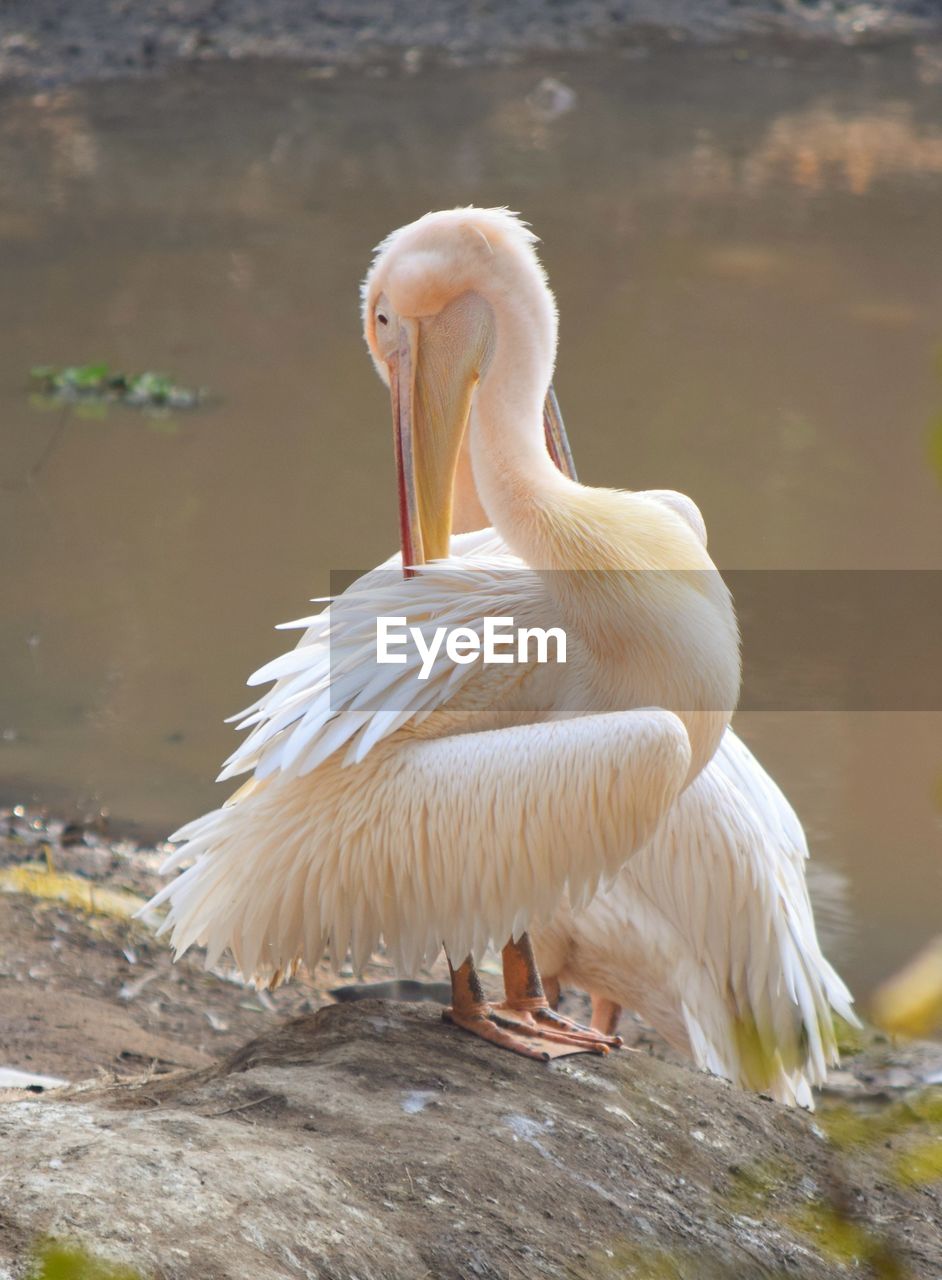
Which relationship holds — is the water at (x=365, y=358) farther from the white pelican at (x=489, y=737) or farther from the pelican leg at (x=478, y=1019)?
the white pelican at (x=489, y=737)

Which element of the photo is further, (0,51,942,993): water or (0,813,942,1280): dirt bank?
(0,51,942,993): water

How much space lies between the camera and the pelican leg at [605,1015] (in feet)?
12.1

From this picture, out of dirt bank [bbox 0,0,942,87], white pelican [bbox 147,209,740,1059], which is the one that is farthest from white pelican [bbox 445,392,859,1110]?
dirt bank [bbox 0,0,942,87]

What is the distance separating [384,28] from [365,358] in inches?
274

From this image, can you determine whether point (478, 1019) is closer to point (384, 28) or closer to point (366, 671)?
point (366, 671)

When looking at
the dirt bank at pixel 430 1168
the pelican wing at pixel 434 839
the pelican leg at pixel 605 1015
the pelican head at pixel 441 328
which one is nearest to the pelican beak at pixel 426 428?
the pelican head at pixel 441 328

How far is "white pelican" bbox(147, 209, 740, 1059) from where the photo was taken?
270 cm

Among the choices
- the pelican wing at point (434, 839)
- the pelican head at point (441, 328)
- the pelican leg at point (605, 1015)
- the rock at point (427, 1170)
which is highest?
the pelican head at point (441, 328)

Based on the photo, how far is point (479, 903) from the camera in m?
2.76

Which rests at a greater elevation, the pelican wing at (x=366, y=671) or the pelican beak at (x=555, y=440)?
the pelican beak at (x=555, y=440)

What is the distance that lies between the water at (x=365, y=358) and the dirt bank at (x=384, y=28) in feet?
1.67

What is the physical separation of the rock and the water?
6.18 ft

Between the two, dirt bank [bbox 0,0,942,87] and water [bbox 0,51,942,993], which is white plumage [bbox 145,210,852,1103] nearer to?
water [bbox 0,51,942,993]

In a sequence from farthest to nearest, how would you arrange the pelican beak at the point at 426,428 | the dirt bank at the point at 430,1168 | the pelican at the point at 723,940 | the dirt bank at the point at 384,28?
1. the dirt bank at the point at 384,28
2. the pelican at the point at 723,940
3. the pelican beak at the point at 426,428
4. the dirt bank at the point at 430,1168
